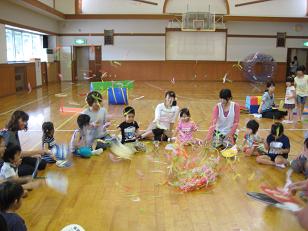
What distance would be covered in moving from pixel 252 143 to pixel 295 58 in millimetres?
15595

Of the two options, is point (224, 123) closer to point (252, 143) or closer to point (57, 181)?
point (252, 143)

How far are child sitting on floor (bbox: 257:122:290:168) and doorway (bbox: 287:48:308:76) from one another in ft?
51.7

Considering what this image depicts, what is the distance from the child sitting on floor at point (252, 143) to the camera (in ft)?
16.6

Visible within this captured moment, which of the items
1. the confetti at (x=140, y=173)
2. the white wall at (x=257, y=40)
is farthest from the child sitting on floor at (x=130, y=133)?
the white wall at (x=257, y=40)

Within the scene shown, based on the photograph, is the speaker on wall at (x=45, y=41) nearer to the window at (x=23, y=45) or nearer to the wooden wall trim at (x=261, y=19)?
the window at (x=23, y=45)

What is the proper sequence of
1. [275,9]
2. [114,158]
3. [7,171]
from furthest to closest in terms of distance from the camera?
1. [275,9]
2. [114,158]
3. [7,171]

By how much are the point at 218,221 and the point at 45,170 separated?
2354mm

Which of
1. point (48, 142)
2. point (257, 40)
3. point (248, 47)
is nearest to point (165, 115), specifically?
point (48, 142)

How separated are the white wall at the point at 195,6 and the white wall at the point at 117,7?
66 centimetres

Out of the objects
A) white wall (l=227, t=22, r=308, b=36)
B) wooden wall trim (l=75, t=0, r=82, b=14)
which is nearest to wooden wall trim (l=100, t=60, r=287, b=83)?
white wall (l=227, t=22, r=308, b=36)

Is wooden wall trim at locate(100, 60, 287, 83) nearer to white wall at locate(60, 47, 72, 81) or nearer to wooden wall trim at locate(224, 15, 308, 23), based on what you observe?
white wall at locate(60, 47, 72, 81)

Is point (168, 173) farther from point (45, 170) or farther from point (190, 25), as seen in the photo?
→ point (190, 25)

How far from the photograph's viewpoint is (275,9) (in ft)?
61.6

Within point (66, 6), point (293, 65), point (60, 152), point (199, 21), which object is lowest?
point (60, 152)
